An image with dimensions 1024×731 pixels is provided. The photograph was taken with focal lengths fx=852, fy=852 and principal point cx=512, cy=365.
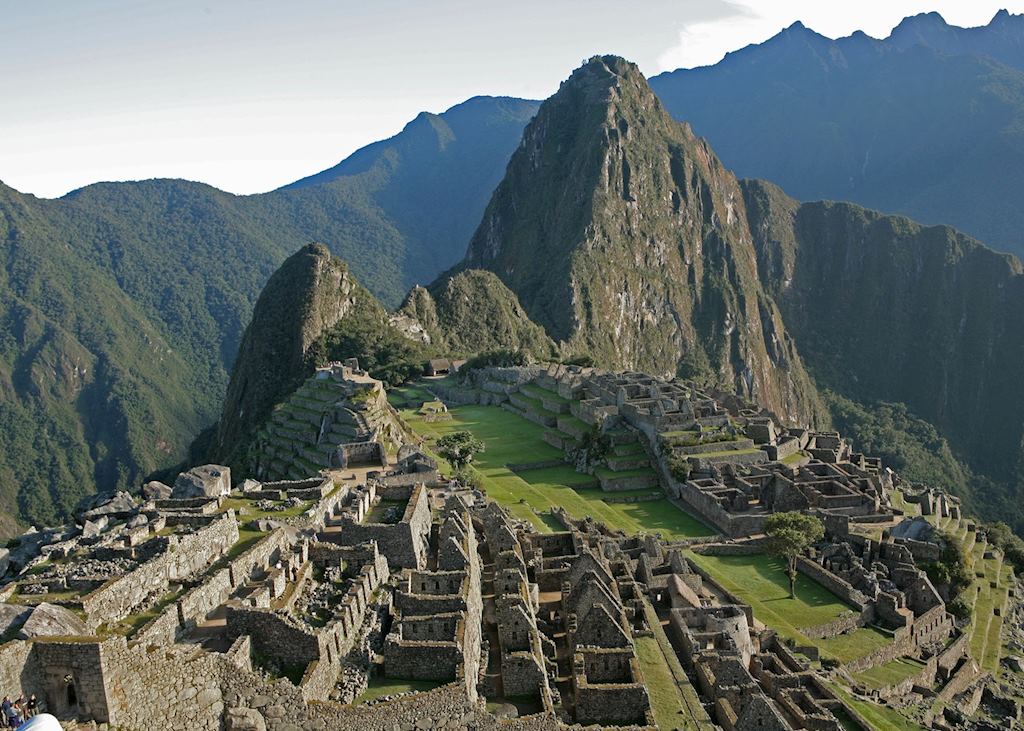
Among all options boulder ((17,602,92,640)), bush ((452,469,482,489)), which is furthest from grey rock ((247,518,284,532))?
bush ((452,469,482,489))

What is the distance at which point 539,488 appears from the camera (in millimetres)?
47375

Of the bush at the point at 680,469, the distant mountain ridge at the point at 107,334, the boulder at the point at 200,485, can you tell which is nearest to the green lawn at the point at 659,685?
the boulder at the point at 200,485

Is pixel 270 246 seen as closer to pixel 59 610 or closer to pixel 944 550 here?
pixel 944 550

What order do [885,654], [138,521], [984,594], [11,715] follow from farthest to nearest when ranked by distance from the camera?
[984,594], [885,654], [138,521], [11,715]

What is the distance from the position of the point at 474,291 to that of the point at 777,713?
126354mm

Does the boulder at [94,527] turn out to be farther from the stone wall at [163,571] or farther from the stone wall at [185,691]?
the stone wall at [185,691]

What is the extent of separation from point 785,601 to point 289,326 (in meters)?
86.3

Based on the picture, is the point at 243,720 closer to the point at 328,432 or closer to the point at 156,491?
the point at 156,491

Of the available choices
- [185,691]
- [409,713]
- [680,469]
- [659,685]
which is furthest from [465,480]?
[185,691]

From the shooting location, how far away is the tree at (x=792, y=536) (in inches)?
1427

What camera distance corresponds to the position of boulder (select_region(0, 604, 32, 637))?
1258 cm

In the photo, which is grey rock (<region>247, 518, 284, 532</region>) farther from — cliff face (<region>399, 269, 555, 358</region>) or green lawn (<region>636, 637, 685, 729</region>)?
cliff face (<region>399, 269, 555, 358</region>)

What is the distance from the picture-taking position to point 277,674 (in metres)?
14.6

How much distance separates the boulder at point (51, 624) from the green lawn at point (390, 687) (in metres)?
4.80
